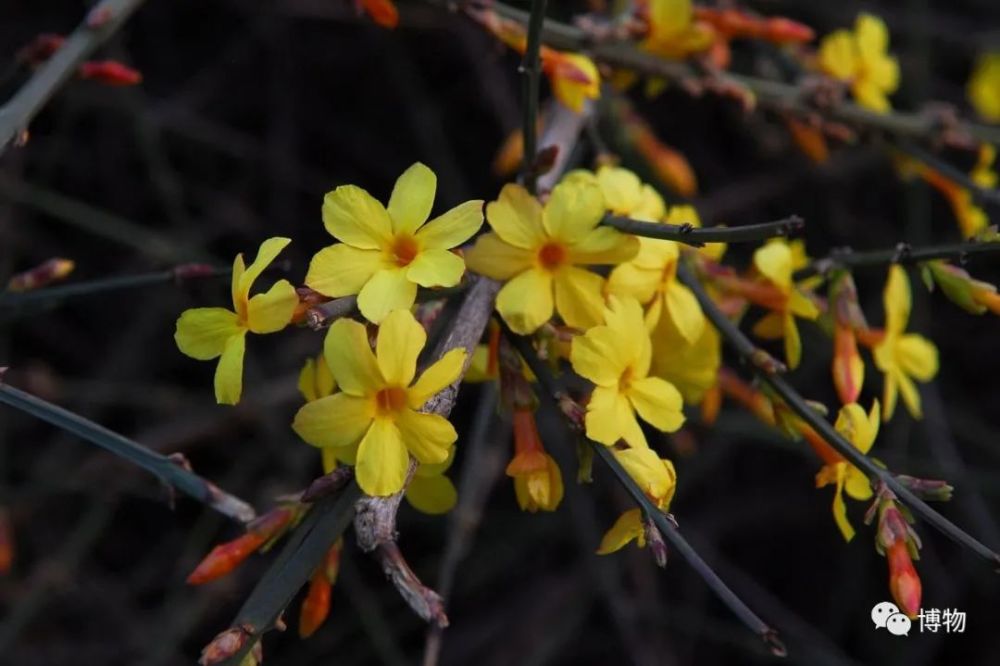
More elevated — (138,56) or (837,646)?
(138,56)

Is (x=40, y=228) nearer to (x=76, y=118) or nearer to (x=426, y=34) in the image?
(x=76, y=118)

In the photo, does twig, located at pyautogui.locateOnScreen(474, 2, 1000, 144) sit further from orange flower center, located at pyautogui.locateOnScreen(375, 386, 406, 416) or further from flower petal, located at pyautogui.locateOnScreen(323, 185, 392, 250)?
orange flower center, located at pyautogui.locateOnScreen(375, 386, 406, 416)

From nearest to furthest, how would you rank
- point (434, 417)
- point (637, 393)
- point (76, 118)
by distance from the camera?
point (434, 417)
point (637, 393)
point (76, 118)

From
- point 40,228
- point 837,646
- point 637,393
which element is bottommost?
point 837,646

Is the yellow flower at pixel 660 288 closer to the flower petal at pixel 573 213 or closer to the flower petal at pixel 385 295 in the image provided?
the flower petal at pixel 573 213

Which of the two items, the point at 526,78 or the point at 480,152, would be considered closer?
the point at 526,78

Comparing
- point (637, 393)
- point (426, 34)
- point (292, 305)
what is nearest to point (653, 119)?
point (426, 34)

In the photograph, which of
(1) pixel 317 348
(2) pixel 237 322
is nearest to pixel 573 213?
(2) pixel 237 322
